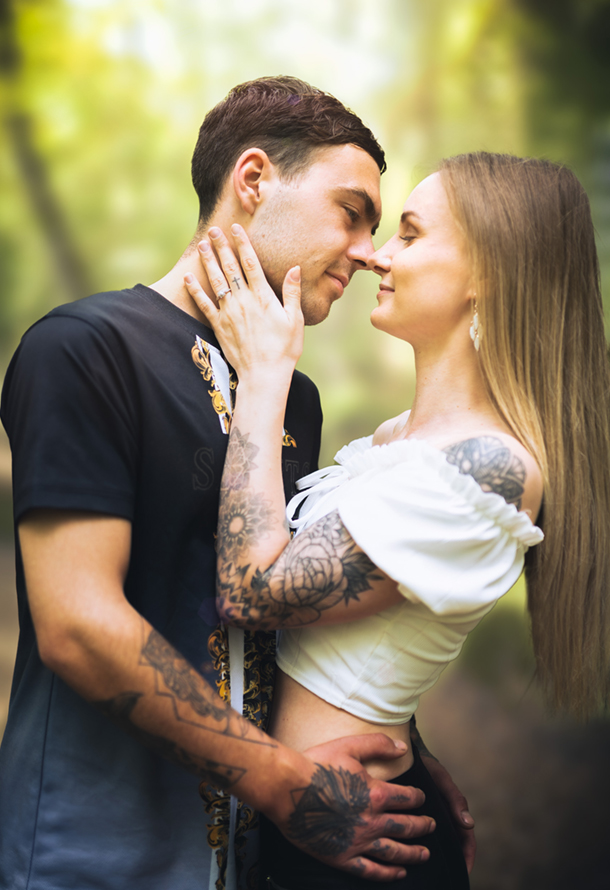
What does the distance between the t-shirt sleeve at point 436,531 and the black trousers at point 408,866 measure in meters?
0.41

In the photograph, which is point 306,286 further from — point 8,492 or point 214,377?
point 8,492

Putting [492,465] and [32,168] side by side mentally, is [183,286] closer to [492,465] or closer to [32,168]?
[492,465]

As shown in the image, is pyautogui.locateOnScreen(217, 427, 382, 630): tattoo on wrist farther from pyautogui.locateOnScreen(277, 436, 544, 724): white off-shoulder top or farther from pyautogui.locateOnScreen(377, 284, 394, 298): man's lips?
pyautogui.locateOnScreen(377, 284, 394, 298): man's lips

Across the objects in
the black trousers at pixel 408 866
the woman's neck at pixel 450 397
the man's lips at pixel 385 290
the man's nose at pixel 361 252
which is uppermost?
the man's nose at pixel 361 252

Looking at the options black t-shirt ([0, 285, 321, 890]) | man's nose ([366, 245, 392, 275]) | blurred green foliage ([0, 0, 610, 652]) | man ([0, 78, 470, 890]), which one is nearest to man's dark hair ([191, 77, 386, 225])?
man's nose ([366, 245, 392, 275])

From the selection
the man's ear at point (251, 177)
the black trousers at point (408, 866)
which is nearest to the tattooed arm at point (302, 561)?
the black trousers at point (408, 866)

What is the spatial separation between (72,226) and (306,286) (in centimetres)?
187

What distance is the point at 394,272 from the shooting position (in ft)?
4.45

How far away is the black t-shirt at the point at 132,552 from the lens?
39.3 inches

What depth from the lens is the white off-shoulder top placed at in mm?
1073

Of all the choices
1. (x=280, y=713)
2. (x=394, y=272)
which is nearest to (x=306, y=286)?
(x=394, y=272)

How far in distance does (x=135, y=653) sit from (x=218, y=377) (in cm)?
54

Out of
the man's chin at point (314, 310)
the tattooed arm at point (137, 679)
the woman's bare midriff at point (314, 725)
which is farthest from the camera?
the man's chin at point (314, 310)

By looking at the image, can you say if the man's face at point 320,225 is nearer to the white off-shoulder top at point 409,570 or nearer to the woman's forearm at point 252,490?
the woman's forearm at point 252,490
